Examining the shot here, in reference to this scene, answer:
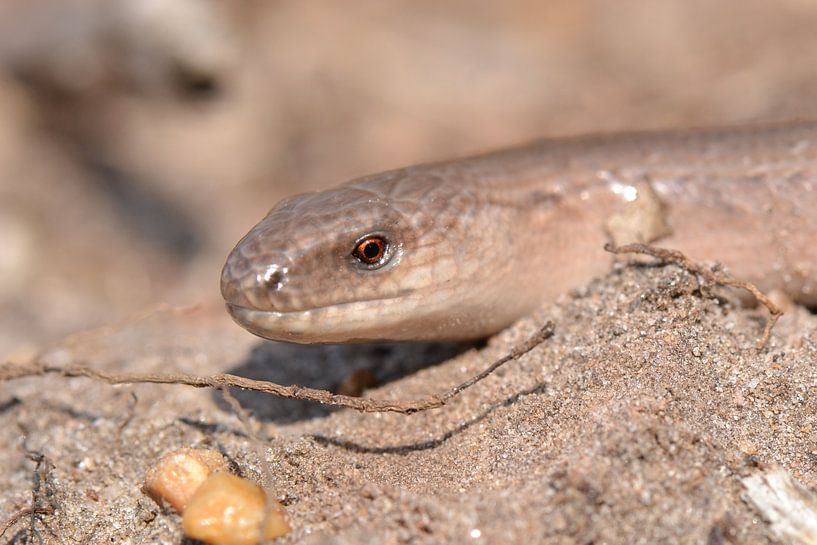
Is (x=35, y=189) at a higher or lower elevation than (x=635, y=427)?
higher

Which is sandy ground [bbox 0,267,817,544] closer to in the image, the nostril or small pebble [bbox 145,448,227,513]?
small pebble [bbox 145,448,227,513]

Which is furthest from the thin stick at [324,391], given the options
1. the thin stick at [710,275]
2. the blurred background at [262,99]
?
the blurred background at [262,99]

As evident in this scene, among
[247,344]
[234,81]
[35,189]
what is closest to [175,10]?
[234,81]

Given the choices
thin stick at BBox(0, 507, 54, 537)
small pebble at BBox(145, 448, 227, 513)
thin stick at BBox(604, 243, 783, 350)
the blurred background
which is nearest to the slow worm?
thin stick at BBox(604, 243, 783, 350)

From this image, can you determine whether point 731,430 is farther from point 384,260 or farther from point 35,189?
point 35,189

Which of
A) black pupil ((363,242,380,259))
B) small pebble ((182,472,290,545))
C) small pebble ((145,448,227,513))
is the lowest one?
small pebble ((182,472,290,545))

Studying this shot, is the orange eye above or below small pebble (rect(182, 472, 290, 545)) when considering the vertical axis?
above

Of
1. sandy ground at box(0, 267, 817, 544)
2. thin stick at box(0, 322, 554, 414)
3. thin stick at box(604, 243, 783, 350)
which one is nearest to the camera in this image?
sandy ground at box(0, 267, 817, 544)
